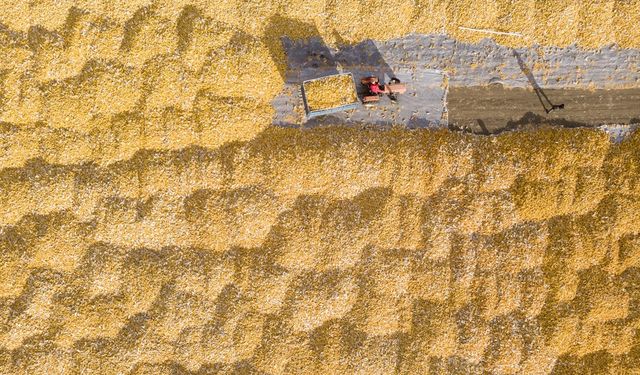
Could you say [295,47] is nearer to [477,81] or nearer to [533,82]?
[477,81]

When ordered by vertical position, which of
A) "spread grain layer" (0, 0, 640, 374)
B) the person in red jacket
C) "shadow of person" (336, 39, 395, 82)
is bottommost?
"spread grain layer" (0, 0, 640, 374)

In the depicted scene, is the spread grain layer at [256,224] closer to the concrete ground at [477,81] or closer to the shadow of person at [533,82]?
the concrete ground at [477,81]

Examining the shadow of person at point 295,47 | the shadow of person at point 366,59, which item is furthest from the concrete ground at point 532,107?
the shadow of person at point 295,47

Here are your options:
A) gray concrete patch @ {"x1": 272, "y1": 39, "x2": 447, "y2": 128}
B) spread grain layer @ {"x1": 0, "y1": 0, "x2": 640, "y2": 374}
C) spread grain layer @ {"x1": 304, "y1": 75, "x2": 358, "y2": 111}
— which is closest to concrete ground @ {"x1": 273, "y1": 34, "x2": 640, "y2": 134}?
gray concrete patch @ {"x1": 272, "y1": 39, "x2": 447, "y2": 128}

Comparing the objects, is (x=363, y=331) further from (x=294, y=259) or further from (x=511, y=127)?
(x=511, y=127)

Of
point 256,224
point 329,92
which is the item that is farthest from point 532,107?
point 256,224

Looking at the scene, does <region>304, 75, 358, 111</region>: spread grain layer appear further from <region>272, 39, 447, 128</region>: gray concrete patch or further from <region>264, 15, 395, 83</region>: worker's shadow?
<region>264, 15, 395, 83</region>: worker's shadow

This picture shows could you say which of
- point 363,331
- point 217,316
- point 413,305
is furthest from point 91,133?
point 413,305
